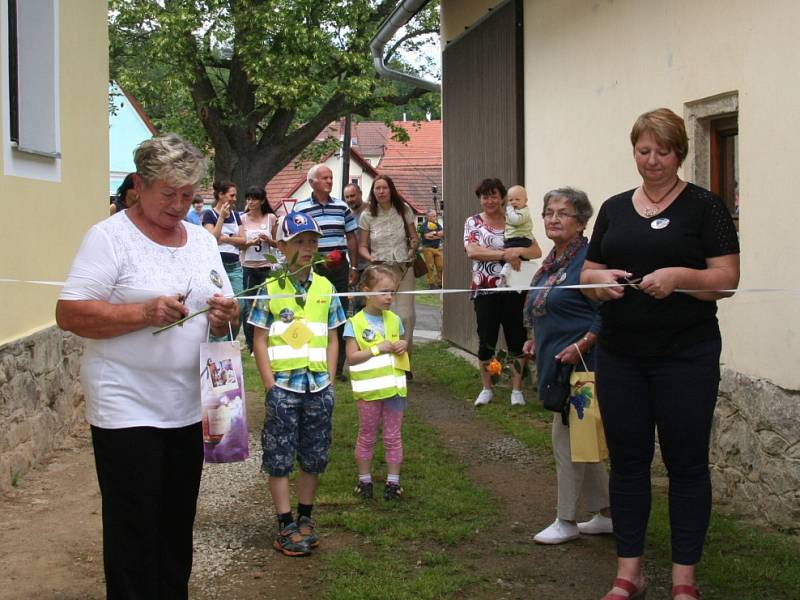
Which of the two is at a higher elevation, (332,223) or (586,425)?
(332,223)

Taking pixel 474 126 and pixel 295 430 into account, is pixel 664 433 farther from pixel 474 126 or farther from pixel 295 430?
pixel 474 126

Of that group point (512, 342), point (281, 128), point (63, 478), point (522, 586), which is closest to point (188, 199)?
point (522, 586)

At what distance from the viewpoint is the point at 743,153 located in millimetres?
6277

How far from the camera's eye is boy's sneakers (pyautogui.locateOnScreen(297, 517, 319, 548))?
559 cm

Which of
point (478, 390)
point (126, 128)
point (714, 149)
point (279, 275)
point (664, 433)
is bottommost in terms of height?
point (478, 390)

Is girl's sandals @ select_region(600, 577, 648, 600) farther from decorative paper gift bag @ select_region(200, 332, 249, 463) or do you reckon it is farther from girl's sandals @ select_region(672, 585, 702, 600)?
decorative paper gift bag @ select_region(200, 332, 249, 463)

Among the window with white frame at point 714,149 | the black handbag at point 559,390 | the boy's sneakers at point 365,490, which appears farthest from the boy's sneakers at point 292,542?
the window with white frame at point 714,149

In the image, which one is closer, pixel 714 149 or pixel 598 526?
pixel 598 526

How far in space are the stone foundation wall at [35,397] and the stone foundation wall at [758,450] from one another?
14.4 feet

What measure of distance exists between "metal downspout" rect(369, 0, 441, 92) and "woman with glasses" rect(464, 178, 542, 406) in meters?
3.53

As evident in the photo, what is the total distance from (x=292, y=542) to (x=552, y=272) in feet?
6.33

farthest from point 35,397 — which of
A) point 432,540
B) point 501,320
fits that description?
point 501,320

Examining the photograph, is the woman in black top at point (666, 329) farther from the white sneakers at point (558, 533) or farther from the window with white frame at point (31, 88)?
the window with white frame at point (31, 88)

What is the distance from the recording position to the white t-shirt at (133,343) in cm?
374
